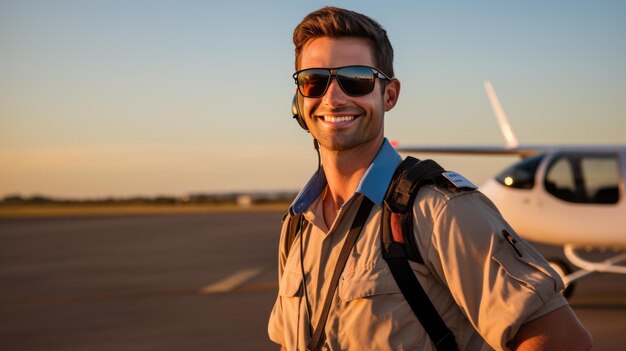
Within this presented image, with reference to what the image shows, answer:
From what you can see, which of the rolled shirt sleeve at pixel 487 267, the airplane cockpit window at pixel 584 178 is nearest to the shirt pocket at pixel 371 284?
the rolled shirt sleeve at pixel 487 267

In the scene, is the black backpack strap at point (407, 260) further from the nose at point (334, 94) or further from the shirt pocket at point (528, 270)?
the nose at point (334, 94)

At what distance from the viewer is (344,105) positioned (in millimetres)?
2230

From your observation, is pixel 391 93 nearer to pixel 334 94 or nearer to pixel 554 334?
pixel 334 94

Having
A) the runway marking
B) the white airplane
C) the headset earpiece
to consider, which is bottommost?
the runway marking

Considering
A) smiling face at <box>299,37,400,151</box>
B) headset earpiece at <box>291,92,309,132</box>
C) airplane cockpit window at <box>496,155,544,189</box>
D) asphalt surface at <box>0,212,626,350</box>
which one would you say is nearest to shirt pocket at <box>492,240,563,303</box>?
smiling face at <box>299,37,400,151</box>

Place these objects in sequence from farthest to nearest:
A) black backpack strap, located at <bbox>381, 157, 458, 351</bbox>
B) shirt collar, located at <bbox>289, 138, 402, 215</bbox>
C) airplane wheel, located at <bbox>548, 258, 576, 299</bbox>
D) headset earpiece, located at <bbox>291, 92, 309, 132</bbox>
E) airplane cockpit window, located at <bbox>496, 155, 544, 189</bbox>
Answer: airplane cockpit window, located at <bbox>496, 155, 544, 189</bbox> < airplane wheel, located at <bbox>548, 258, 576, 299</bbox> < headset earpiece, located at <bbox>291, 92, 309, 132</bbox> < shirt collar, located at <bbox>289, 138, 402, 215</bbox> < black backpack strap, located at <bbox>381, 157, 458, 351</bbox>

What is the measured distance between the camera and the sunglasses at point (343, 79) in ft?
7.16

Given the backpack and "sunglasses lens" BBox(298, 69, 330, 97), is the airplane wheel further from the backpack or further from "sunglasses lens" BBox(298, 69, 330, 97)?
the backpack

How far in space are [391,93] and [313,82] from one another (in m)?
0.24

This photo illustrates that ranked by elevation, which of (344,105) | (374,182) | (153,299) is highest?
(344,105)

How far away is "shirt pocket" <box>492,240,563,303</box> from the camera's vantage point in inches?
72.1

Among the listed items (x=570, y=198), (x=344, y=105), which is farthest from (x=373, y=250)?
(x=570, y=198)

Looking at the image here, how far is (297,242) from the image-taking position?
235 cm

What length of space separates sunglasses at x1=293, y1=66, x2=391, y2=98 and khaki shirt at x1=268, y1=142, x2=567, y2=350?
0.29m
